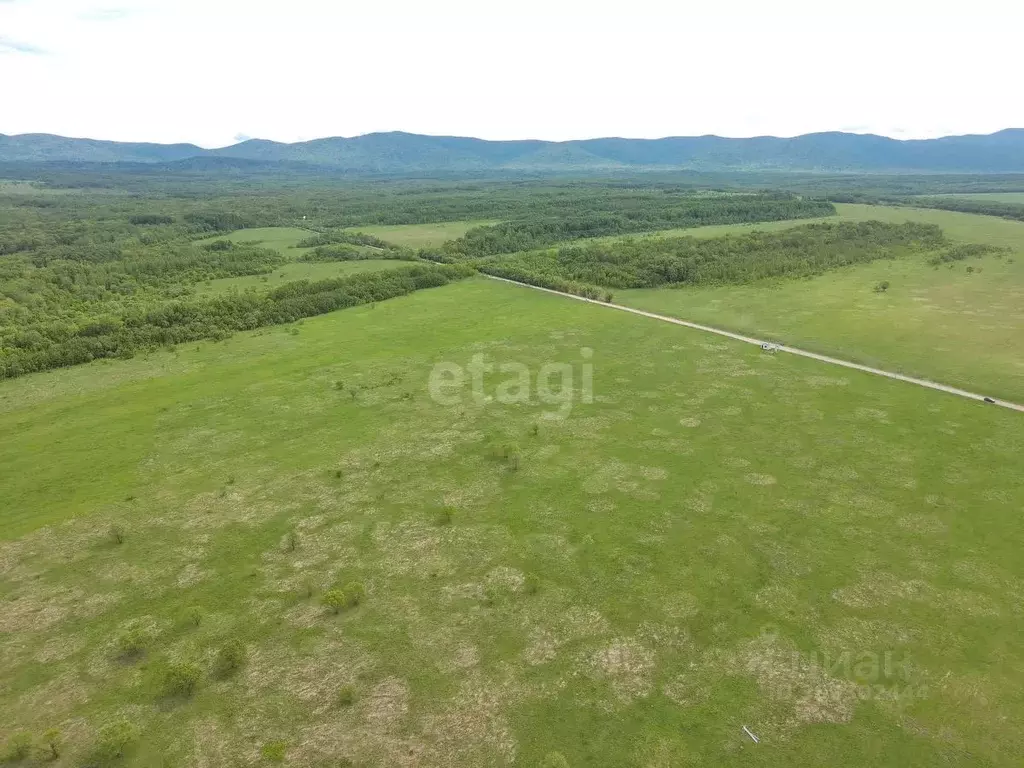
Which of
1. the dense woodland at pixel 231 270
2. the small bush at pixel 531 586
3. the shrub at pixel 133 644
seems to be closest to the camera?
the shrub at pixel 133 644

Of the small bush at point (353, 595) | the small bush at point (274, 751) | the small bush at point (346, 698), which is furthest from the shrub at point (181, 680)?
the small bush at point (353, 595)

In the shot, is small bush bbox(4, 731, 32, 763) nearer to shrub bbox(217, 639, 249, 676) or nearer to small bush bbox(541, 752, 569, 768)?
shrub bbox(217, 639, 249, 676)

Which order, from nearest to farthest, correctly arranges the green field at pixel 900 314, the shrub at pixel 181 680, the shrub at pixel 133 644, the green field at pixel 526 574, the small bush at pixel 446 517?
the green field at pixel 526 574 < the shrub at pixel 181 680 < the shrub at pixel 133 644 < the small bush at pixel 446 517 < the green field at pixel 900 314

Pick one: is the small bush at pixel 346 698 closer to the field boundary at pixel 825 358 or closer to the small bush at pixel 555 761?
the small bush at pixel 555 761

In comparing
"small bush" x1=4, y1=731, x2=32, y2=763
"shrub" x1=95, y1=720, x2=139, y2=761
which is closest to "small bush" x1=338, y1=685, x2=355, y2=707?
"shrub" x1=95, y1=720, x2=139, y2=761

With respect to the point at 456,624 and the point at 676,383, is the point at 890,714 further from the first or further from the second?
the point at 676,383

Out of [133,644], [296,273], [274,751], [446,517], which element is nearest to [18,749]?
[133,644]

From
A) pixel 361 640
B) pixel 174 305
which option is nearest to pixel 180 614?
pixel 361 640

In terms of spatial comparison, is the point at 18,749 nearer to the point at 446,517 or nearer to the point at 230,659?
the point at 230,659
